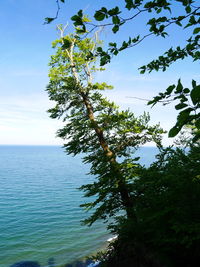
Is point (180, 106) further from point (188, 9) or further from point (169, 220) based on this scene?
point (169, 220)

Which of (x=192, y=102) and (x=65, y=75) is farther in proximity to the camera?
(x=65, y=75)

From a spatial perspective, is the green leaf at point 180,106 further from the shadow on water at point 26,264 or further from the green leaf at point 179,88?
the shadow on water at point 26,264

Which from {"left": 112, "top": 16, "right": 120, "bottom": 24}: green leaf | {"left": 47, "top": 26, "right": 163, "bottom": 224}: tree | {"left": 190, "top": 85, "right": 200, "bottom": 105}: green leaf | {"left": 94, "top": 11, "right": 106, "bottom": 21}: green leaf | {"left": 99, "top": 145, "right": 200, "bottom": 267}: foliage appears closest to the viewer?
{"left": 190, "top": 85, "right": 200, "bottom": 105}: green leaf

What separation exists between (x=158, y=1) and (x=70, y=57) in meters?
13.2

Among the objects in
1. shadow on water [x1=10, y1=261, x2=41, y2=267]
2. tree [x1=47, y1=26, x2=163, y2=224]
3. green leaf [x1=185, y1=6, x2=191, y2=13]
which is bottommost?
shadow on water [x1=10, y1=261, x2=41, y2=267]

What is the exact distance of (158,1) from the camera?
2217mm

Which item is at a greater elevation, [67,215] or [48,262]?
[67,215]

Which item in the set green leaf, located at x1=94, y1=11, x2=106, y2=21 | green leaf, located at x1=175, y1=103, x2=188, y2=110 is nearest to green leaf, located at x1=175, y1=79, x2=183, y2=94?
green leaf, located at x1=175, y1=103, x2=188, y2=110

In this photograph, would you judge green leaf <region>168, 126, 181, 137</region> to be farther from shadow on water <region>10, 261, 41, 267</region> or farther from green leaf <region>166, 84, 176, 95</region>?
shadow on water <region>10, 261, 41, 267</region>

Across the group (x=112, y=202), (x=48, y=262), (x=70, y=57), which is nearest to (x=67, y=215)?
(x=48, y=262)

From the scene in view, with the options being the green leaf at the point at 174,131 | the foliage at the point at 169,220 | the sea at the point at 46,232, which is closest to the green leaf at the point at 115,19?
the green leaf at the point at 174,131

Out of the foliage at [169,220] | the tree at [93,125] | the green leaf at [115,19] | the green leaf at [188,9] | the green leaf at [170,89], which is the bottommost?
the foliage at [169,220]

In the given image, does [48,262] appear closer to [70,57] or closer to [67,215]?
[67,215]

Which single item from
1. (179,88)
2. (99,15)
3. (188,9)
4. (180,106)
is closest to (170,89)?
(179,88)
